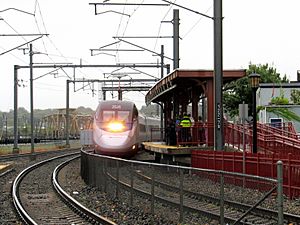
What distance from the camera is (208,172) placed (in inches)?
441

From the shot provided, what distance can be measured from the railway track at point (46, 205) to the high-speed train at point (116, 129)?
442 cm

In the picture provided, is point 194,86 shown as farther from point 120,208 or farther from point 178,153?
point 120,208

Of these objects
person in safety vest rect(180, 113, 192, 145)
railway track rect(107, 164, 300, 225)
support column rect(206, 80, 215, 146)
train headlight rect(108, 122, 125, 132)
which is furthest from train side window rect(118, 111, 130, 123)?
railway track rect(107, 164, 300, 225)

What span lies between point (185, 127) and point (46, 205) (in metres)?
11.2

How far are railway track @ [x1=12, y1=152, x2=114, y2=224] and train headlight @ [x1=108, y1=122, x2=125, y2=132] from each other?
5.16 meters

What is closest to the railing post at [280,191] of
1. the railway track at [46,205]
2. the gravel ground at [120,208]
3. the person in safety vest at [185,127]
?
the gravel ground at [120,208]

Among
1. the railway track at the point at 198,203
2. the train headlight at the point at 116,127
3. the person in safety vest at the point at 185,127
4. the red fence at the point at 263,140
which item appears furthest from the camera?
the train headlight at the point at 116,127

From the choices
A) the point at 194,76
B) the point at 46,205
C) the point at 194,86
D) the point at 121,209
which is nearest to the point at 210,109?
the point at 194,76

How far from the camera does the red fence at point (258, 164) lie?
1781 cm

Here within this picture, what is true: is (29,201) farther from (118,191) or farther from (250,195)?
(250,195)

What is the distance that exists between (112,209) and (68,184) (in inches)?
353

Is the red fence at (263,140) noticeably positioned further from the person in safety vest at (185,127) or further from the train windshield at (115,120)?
the train windshield at (115,120)

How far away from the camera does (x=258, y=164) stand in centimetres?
2041

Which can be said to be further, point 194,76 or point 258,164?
point 194,76
